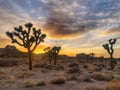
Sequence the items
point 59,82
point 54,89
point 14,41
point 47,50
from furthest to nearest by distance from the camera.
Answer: point 47,50, point 14,41, point 59,82, point 54,89

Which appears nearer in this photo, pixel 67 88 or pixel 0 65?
pixel 67 88

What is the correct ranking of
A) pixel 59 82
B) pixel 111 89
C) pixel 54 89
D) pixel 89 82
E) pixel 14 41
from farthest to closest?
pixel 14 41 < pixel 89 82 < pixel 59 82 < pixel 54 89 < pixel 111 89

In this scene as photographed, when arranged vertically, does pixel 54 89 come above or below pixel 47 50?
below

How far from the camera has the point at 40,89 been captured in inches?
526

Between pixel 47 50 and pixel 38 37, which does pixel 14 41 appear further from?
pixel 47 50

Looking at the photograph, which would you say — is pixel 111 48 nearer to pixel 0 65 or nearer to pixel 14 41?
pixel 14 41

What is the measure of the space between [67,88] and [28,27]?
17209mm

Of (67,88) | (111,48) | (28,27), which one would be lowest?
(67,88)

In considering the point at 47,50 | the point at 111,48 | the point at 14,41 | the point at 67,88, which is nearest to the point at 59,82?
the point at 67,88

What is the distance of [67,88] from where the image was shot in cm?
1369

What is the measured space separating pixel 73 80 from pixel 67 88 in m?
3.60

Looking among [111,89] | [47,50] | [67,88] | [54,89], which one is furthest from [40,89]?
[47,50]

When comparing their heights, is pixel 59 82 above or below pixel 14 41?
below

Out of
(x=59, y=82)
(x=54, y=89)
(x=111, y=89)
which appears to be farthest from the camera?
(x=59, y=82)
